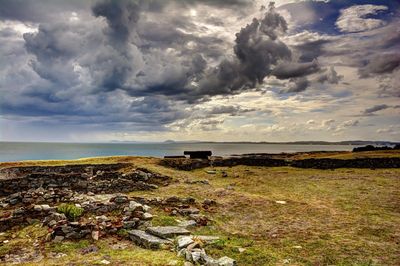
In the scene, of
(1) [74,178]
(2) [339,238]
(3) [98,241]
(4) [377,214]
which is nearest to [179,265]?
(3) [98,241]

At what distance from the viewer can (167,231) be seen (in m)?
12.4

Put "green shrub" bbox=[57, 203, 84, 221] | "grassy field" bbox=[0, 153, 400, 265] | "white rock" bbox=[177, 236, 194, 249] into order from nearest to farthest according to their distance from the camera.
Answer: "grassy field" bbox=[0, 153, 400, 265] < "white rock" bbox=[177, 236, 194, 249] < "green shrub" bbox=[57, 203, 84, 221]

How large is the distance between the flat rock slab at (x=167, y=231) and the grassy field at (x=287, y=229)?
2.71ft

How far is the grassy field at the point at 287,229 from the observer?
10.5 m

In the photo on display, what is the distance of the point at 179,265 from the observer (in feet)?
30.3

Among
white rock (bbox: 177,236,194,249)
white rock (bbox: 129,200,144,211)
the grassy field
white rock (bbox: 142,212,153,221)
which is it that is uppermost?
white rock (bbox: 129,200,144,211)

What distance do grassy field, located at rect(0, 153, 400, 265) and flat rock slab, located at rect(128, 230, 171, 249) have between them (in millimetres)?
317

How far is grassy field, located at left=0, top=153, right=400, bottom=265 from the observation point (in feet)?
34.3

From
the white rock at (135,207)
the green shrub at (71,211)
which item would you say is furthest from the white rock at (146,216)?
the green shrub at (71,211)

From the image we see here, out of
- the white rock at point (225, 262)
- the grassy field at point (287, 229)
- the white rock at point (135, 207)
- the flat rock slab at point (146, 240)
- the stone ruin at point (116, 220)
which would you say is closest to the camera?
the white rock at point (225, 262)

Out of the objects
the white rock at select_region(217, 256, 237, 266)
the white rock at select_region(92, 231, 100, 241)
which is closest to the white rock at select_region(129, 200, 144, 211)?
the white rock at select_region(92, 231, 100, 241)

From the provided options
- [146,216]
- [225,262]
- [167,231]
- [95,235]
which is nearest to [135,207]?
[146,216]

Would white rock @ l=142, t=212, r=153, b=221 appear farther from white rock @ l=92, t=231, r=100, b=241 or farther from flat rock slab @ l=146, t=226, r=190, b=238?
white rock @ l=92, t=231, r=100, b=241

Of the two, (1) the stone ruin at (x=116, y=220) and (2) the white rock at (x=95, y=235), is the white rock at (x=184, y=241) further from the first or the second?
(2) the white rock at (x=95, y=235)
